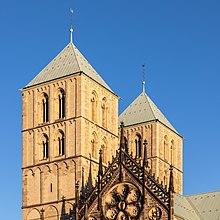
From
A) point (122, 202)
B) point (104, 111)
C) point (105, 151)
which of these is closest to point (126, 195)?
point (122, 202)

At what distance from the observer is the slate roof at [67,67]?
7575cm

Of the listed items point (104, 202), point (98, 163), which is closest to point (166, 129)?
point (98, 163)

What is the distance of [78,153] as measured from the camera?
237ft

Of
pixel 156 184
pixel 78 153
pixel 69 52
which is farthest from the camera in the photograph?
pixel 69 52

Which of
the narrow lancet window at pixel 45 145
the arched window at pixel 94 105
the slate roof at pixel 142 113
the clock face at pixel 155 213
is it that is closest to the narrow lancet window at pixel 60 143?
the narrow lancet window at pixel 45 145

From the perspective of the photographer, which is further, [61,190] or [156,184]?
[61,190]

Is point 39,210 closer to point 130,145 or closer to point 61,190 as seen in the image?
point 61,190

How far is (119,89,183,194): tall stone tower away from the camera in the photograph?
83.2 m

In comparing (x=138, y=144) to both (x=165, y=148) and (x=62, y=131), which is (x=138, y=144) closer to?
(x=165, y=148)

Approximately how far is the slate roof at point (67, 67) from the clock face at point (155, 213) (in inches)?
630

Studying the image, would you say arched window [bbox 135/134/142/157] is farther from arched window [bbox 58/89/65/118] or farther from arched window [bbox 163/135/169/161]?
arched window [bbox 58/89/65/118]

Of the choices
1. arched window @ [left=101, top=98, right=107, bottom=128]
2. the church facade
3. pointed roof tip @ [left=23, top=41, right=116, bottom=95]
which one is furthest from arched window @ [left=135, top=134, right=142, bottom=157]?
arched window @ [left=101, top=98, right=107, bottom=128]

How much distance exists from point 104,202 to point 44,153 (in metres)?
10.1

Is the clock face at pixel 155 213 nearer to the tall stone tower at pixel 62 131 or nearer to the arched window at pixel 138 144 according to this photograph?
the tall stone tower at pixel 62 131
